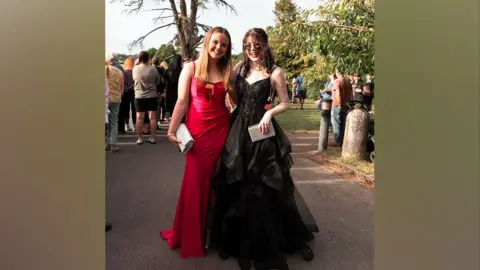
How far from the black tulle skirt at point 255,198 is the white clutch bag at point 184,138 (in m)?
0.16

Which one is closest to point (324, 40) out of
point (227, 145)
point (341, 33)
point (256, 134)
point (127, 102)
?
point (341, 33)

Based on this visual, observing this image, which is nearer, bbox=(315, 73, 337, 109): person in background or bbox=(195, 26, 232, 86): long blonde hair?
bbox=(195, 26, 232, 86): long blonde hair

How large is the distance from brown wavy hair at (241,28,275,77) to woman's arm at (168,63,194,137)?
9.4 inches

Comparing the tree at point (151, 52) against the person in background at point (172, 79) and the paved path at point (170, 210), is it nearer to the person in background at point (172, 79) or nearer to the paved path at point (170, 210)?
the person in background at point (172, 79)

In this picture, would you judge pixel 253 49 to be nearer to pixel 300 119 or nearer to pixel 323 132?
pixel 300 119

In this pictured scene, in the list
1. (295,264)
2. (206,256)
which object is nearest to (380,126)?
(295,264)

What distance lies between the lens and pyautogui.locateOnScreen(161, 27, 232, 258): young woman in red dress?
5.43 ft

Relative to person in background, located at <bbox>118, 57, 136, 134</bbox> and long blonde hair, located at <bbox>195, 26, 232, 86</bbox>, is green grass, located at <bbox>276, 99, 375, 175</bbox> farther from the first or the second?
person in background, located at <bbox>118, 57, 136, 134</bbox>

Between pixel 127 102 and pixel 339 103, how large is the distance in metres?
1.03

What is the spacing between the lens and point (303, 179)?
5.99ft

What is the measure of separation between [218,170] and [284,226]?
0.43 meters

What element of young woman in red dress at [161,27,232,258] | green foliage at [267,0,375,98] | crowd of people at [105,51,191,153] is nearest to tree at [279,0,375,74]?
green foliage at [267,0,375,98]

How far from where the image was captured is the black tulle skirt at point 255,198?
1723 mm

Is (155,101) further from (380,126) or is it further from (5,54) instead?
(380,126)
